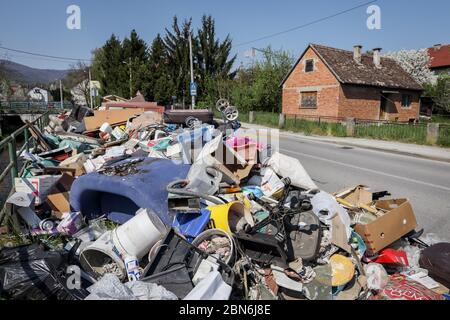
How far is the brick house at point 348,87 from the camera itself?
23.7 metres

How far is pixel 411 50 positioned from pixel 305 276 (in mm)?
49609

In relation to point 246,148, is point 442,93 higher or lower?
higher

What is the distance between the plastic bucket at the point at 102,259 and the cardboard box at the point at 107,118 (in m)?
7.38

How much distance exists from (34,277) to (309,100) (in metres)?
25.4

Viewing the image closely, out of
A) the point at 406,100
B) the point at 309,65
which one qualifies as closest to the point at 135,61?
the point at 309,65

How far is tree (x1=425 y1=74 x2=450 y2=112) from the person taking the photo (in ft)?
88.8

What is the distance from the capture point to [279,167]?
189 inches

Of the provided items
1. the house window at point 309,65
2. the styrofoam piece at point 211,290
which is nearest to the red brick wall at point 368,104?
the house window at point 309,65

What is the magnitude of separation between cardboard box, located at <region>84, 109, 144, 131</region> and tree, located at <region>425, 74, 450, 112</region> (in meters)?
25.9

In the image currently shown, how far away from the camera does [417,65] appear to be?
41344 millimetres

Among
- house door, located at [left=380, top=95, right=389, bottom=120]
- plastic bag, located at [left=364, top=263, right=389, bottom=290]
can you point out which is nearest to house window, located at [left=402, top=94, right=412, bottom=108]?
house door, located at [left=380, top=95, right=389, bottom=120]

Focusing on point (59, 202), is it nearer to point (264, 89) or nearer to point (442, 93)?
point (264, 89)

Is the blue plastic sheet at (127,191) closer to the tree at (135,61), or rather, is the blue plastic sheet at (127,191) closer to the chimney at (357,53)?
the chimney at (357,53)

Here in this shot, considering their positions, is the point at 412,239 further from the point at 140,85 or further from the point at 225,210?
the point at 140,85
